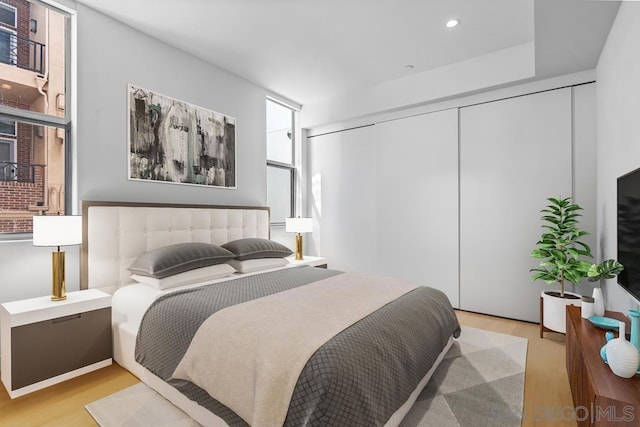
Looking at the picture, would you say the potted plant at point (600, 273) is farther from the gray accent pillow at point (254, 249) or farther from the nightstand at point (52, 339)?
the nightstand at point (52, 339)

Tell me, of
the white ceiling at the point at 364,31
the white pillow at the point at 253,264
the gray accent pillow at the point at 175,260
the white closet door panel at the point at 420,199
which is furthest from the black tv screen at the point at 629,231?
the gray accent pillow at the point at 175,260

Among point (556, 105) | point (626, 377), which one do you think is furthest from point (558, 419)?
point (556, 105)

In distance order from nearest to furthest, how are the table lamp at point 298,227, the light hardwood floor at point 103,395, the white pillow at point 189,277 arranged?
the light hardwood floor at point 103,395, the white pillow at point 189,277, the table lamp at point 298,227

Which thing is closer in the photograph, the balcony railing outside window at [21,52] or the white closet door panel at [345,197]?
the balcony railing outside window at [21,52]

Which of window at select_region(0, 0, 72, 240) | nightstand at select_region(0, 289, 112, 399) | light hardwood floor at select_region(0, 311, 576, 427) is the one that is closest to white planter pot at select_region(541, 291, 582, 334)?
light hardwood floor at select_region(0, 311, 576, 427)

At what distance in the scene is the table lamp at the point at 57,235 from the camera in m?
2.03

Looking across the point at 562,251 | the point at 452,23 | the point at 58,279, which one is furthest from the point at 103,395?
the point at 452,23

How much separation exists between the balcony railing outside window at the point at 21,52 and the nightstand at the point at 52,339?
1730mm

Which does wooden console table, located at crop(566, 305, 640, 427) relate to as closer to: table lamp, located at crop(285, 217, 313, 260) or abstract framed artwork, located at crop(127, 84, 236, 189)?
table lamp, located at crop(285, 217, 313, 260)

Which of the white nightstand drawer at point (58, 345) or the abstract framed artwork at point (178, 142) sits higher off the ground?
the abstract framed artwork at point (178, 142)

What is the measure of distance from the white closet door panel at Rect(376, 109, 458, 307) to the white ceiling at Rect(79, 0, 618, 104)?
768mm

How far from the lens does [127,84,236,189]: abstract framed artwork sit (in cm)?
289

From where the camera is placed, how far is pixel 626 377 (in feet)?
4.10
